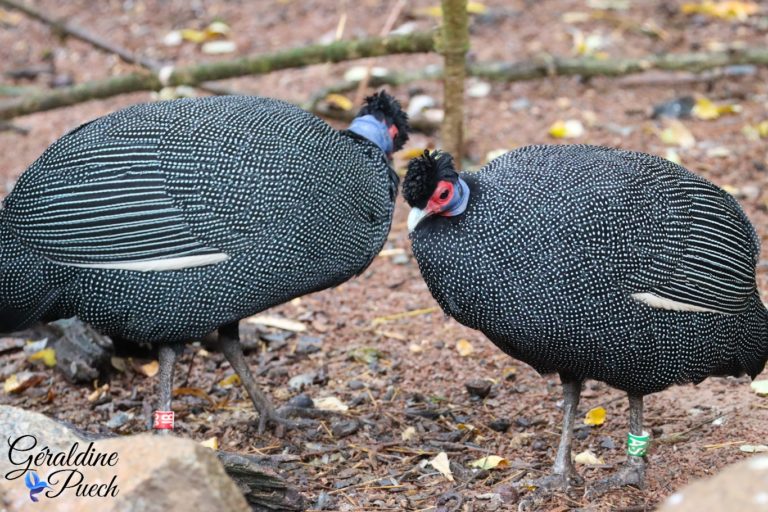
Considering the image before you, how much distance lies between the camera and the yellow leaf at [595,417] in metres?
4.21

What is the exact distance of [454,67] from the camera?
5.62m

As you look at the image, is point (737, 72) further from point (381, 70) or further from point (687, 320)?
point (687, 320)

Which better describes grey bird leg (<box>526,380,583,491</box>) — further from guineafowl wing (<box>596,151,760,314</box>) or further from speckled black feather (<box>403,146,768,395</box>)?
guineafowl wing (<box>596,151,760,314</box>)

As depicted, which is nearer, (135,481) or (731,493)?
(731,493)

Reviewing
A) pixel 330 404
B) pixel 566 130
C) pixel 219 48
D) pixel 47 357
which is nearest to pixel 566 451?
pixel 330 404

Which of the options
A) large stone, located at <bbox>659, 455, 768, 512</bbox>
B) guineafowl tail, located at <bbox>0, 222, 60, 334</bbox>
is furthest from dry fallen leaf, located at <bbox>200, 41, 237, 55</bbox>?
large stone, located at <bbox>659, 455, 768, 512</bbox>

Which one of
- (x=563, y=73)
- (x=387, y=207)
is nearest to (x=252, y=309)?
(x=387, y=207)

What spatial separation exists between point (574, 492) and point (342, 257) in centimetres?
122

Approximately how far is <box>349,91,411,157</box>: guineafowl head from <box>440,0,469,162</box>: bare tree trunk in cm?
133

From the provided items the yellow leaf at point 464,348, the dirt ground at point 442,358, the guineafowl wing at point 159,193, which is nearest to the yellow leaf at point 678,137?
the dirt ground at point 442,358

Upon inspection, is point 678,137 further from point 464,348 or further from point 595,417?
point 595,417

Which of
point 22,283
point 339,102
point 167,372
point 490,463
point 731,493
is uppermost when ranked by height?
point 731,493

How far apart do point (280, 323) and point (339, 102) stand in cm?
207

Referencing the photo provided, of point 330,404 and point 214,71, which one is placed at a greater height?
point 214,71
